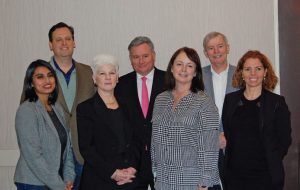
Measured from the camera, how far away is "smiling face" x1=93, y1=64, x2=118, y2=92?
2754 millimetres

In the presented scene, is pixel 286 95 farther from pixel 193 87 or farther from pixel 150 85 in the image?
pixel 193 87

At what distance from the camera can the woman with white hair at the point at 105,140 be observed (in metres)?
2.66

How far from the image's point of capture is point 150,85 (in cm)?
351

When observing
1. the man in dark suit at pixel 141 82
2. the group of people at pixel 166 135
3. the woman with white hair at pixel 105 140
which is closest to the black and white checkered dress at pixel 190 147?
the group of people at pixel 166 135

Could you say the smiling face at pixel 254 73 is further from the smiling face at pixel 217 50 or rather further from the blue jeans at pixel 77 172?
the blue jeans at pixel 77 172

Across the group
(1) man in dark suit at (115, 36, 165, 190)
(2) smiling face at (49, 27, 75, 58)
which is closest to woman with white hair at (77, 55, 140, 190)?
(1) man in dark suit at (115, 36, 165, 190)

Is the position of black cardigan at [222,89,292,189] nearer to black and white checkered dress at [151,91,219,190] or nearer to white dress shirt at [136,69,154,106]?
black and white checkered dress at [151,91,219,190]

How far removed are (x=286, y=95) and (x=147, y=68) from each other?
1548 mm

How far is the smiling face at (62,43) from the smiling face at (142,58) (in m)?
0.52

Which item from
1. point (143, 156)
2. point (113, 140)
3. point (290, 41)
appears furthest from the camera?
point (290, 41)

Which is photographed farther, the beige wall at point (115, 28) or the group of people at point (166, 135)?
the beige wall at point (115, 28)

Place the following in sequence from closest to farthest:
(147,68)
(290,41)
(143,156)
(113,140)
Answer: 1. (113,140)
2. (143,156)
3. (147,68)
4. (290,41)

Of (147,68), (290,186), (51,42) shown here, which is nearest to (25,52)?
(51,42)

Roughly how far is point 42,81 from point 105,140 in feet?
Result: 2.00
